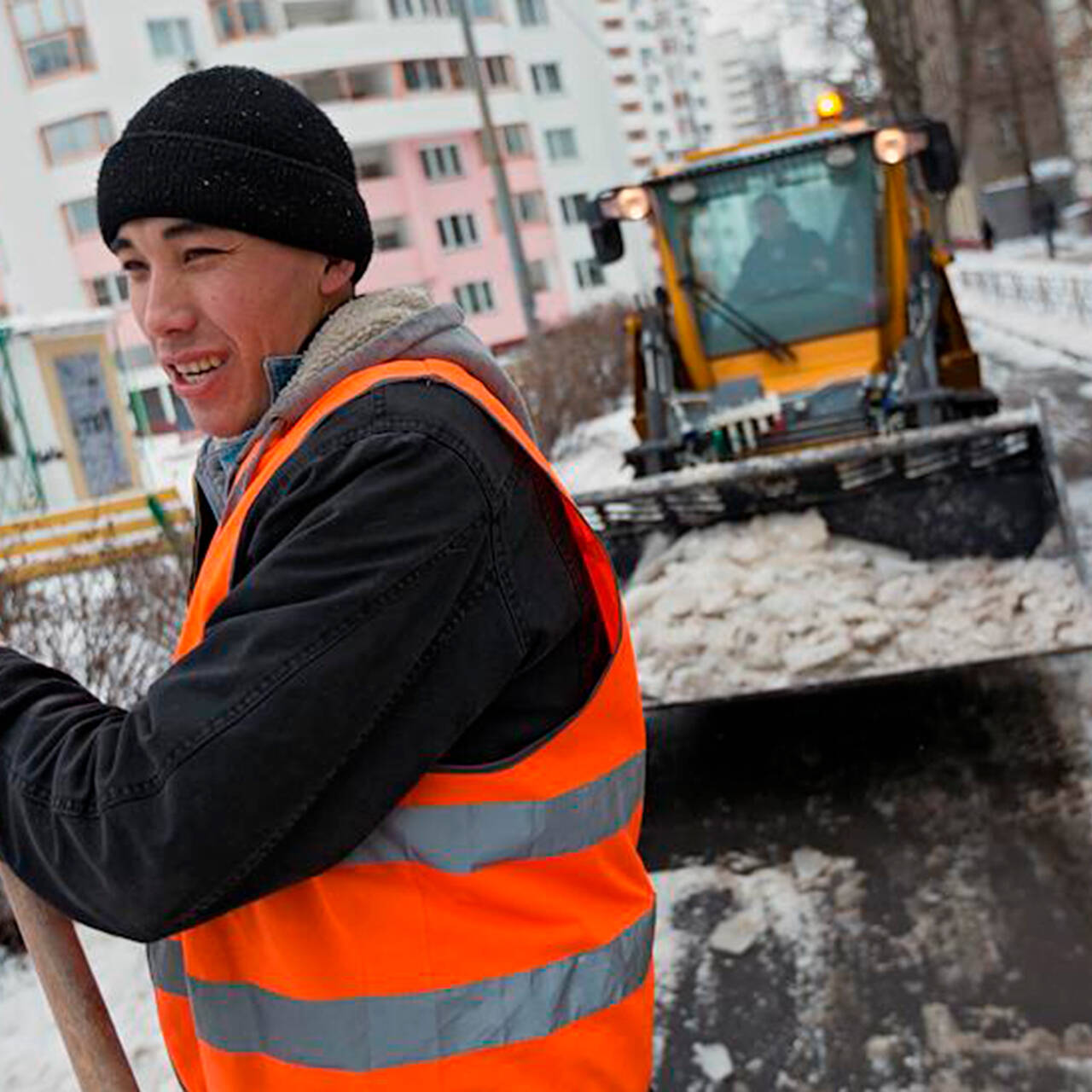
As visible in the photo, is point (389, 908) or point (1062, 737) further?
point (1062, 737)

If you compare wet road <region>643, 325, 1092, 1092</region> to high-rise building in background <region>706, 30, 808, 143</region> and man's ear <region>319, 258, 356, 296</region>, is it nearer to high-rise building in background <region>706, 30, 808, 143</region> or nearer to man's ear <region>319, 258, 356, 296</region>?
man's ear <region>319, 258, 356, 296</region>

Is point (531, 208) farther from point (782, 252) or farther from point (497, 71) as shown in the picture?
point (782, 252)

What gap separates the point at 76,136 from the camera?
39500mm

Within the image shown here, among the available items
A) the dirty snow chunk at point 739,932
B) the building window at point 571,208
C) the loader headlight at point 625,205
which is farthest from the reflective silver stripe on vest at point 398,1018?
the building window at point 571,208

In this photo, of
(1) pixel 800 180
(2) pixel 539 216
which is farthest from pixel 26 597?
(2) pixel 539 216

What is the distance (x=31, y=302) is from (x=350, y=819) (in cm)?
4262

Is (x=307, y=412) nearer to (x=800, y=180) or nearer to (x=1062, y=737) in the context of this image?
(x=1062, y=737)

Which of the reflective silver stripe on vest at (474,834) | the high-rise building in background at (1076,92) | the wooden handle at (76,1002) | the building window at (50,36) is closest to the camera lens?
the reflective silver stripe on vest at (474,834)

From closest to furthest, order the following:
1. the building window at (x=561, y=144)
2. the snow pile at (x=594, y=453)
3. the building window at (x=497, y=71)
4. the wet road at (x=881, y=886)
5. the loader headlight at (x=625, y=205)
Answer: the wet road at (x=881, y=886) < the loader headlight at (x=625, y=205) < the snow pile at (x=594, y=453) < the building window at (x=497, y=71) < the building window at (x=561, y=144)

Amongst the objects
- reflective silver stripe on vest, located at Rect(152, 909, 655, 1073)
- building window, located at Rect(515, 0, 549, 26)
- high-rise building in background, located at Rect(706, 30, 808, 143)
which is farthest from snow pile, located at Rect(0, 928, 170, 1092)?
high-rise building in background, located at Rect(706, 30, 808, 143)

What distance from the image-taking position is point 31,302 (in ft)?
133

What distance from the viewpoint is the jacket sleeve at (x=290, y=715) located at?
117cm

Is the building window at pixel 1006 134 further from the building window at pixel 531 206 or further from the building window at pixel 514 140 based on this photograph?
the building window at pixel 514 140

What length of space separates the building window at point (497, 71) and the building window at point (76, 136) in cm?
1253
